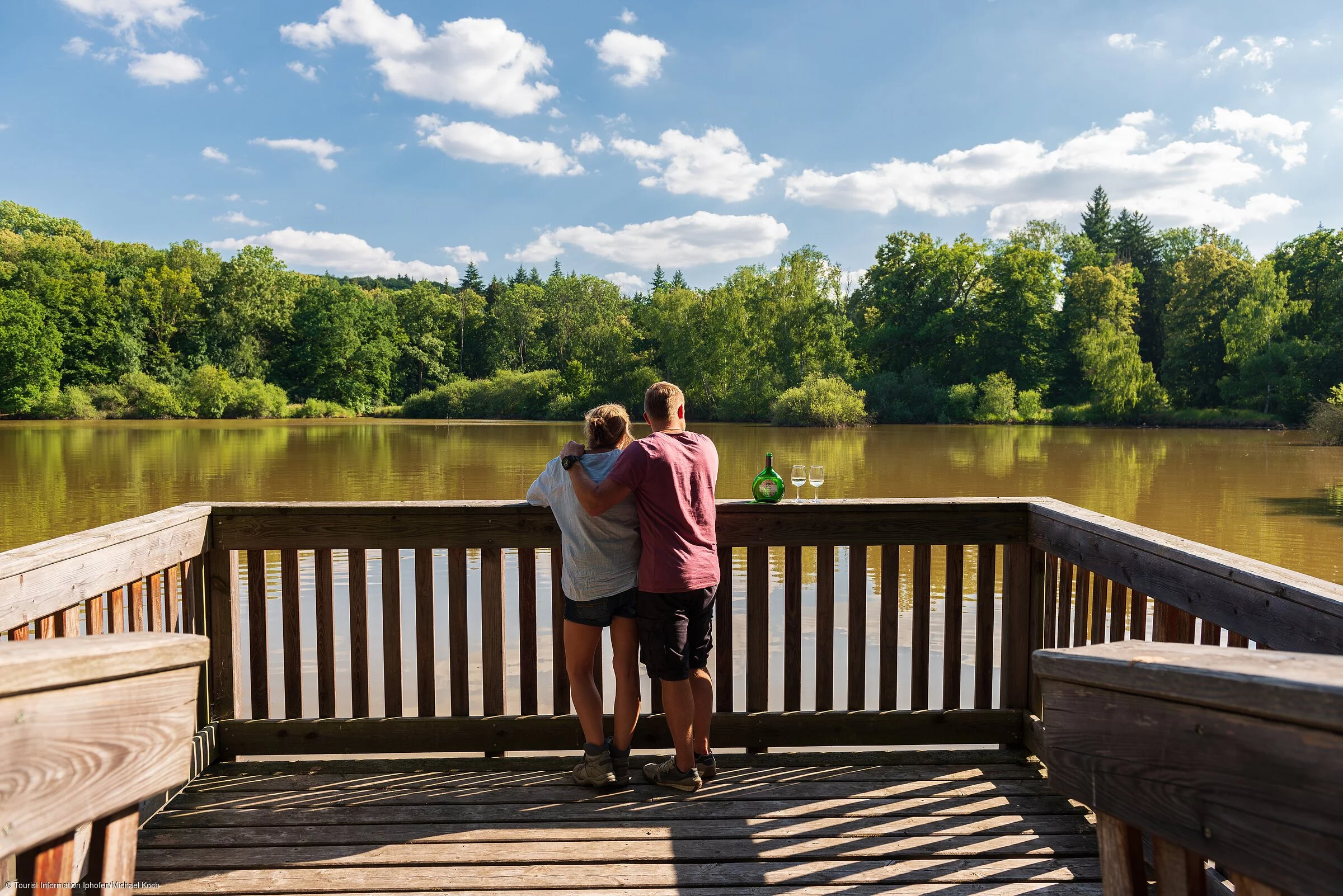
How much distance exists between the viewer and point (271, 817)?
10.3ft

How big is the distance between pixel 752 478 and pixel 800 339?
3529 centimetres

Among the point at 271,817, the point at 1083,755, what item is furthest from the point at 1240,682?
the point at 271,817

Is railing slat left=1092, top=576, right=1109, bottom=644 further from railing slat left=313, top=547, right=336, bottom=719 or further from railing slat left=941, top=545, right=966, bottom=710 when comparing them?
railing slat left=313, top=547, right=336, bottom=719

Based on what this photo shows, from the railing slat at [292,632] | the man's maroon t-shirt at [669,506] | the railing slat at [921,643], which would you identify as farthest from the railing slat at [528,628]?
the railing slat at [921,643]

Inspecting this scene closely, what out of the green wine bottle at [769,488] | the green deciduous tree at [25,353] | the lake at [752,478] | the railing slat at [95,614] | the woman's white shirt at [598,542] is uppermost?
the green deciduous tree at [25,353]

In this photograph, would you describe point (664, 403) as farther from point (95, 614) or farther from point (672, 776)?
point (95, 614)

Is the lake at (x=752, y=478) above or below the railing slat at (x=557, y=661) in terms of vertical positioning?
below

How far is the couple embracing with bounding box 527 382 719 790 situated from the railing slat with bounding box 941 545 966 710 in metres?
1.04

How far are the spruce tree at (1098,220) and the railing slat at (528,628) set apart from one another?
78.0m

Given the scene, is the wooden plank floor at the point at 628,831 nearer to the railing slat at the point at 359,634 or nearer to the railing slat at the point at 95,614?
the railing slat at the point at 359,634

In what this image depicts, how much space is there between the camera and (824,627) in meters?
3.79

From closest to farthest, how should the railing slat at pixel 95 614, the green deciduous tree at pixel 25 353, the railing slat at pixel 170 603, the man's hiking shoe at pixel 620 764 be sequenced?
the railing slat at pixel 95 614 → the railing slat at pixel 170 603 → the man's hiking shoe at pixel 620 764 → the green deciduous tree at pixel 25 353

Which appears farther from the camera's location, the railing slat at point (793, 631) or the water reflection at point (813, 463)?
the water reflection at point (813, 463)

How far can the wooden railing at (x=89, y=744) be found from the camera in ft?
2.77
